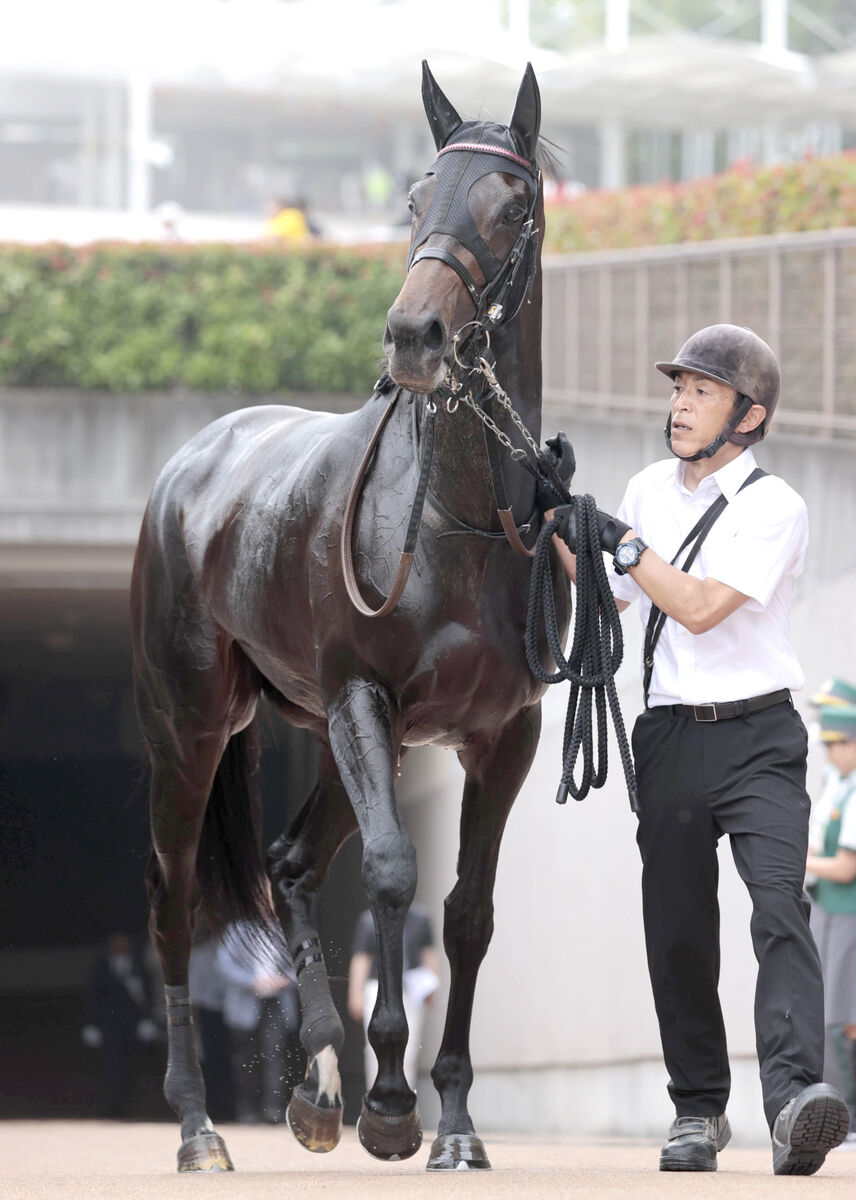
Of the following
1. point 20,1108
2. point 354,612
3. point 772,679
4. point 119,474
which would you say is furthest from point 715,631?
point 20,1108

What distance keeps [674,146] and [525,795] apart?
57.3 feet

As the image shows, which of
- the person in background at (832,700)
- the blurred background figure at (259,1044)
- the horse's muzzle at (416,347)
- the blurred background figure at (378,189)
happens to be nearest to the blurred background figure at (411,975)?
the blurred background figure at (259,1044)

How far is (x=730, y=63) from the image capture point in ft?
73.9

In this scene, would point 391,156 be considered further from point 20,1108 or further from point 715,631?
point 715,631

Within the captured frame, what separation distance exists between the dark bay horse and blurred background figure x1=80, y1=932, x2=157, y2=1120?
7681mm

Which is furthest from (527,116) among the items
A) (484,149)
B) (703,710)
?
(703,710)

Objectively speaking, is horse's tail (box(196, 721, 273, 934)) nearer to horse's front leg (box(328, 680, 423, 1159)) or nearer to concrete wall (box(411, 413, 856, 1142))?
horse's front leg (box(328, 680, 423, 1159))

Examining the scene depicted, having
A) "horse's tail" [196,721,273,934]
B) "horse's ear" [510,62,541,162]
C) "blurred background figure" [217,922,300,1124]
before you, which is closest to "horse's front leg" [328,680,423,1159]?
"horse's ear" [510,62,541,162]

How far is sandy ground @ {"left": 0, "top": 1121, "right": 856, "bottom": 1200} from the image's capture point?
376 cm

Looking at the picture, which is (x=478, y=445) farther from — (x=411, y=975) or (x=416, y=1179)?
(x=411, y=975)

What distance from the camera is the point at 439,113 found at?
4.38 meters

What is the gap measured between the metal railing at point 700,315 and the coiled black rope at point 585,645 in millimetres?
4224

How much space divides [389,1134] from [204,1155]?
A: 4.75 feet

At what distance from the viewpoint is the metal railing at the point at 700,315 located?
8516 mm
